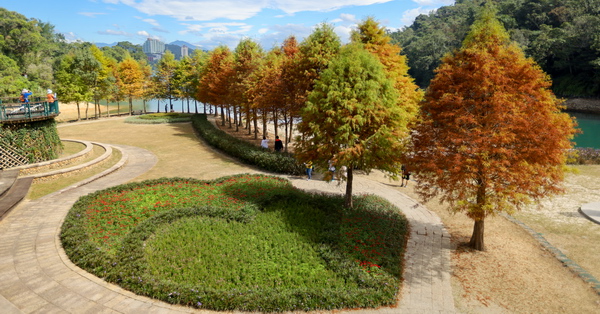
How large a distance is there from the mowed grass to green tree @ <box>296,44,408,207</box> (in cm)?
266

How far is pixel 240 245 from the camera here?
11.1m

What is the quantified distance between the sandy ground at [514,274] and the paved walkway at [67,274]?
1.70 ft

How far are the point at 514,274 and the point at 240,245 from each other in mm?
8885

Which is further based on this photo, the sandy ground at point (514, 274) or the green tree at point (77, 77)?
the green tree at point (77, 77)

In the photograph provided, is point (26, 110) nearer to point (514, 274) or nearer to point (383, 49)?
point (383, 49)

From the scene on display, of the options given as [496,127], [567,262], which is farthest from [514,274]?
[496,127]

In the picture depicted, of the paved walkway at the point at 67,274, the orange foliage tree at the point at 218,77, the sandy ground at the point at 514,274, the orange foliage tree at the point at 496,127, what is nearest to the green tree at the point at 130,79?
the orange foliage tree at the point at 218,77

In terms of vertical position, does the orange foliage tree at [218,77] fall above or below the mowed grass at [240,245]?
above

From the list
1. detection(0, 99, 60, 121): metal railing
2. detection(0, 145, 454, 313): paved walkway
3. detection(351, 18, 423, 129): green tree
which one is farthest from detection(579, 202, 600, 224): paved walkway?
detection(0, 99, 60, 121): metal railing

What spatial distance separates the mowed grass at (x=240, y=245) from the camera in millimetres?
8516

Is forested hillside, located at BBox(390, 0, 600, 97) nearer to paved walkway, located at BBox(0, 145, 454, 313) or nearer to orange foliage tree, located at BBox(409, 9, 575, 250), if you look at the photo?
orange foliage tree, located at BBox(409, 9, 575, 250)

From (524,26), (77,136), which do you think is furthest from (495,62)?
(524,26)

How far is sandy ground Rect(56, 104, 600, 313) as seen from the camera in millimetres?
9016

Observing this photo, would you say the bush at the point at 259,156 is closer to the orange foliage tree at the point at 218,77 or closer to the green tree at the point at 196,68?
the orange foliage tree at the point at 218,77
